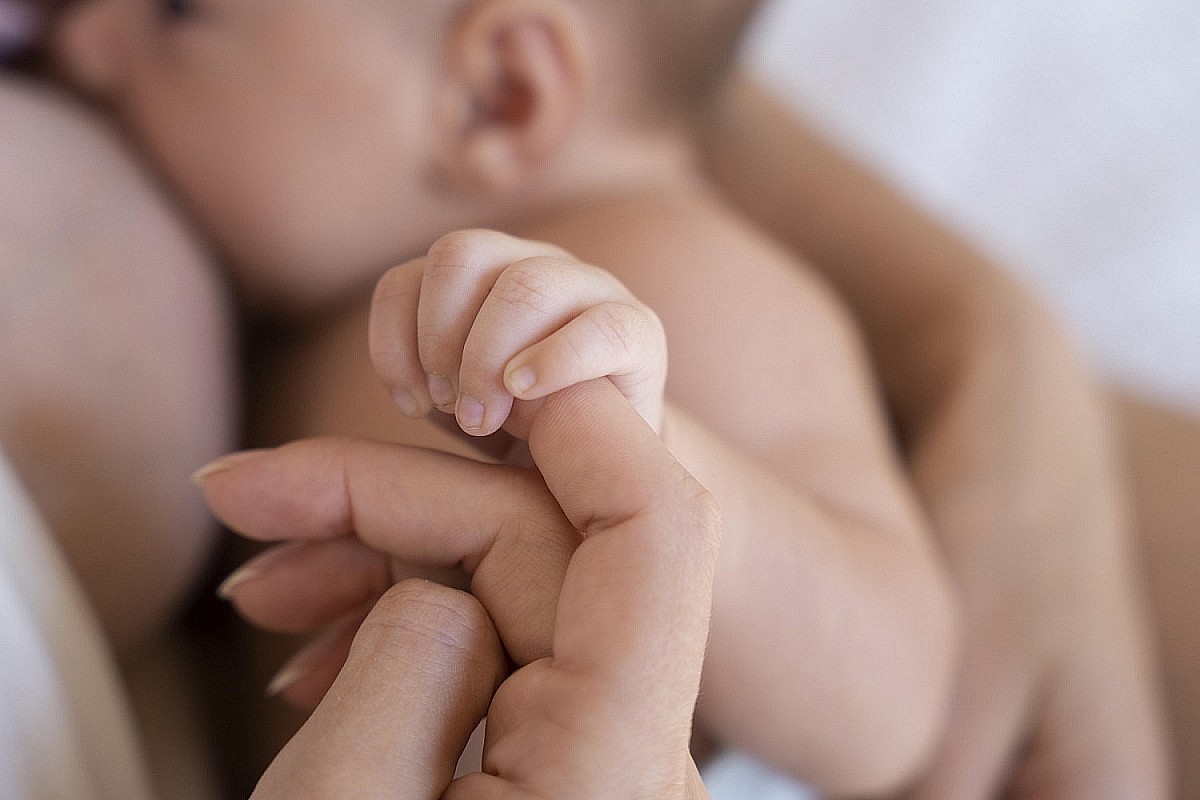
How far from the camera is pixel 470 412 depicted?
0.26 metres

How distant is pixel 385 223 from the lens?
0.51 metres

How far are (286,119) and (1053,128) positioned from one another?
0.71m

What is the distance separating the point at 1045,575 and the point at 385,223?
0.43m

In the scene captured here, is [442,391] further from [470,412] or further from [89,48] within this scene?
[89,48]

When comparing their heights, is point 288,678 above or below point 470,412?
below

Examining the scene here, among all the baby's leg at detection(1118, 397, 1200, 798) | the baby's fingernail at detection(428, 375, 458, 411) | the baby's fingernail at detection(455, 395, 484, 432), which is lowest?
the baby's leg at detection(1118, 397, 1200, 798)

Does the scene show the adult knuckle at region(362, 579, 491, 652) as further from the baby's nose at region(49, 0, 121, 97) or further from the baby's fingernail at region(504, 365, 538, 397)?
the baby's nose at region(49, 0, 121, 97)

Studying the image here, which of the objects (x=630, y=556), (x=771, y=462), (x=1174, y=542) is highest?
(x=630, y=556)

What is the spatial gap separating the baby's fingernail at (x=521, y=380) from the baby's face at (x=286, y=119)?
27 cm

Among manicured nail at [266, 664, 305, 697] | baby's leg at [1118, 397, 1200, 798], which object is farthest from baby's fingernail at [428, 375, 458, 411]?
baby's leg at [1118, 397, 1200, 798]

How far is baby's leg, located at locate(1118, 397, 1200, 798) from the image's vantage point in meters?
0.59

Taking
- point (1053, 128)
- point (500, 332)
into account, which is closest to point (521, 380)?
point (500, 332)

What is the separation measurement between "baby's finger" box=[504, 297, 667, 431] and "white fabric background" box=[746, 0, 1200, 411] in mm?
560

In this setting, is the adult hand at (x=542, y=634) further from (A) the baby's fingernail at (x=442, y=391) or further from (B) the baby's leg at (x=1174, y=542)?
(B) the baby's leg at (x=1174, y=542)
